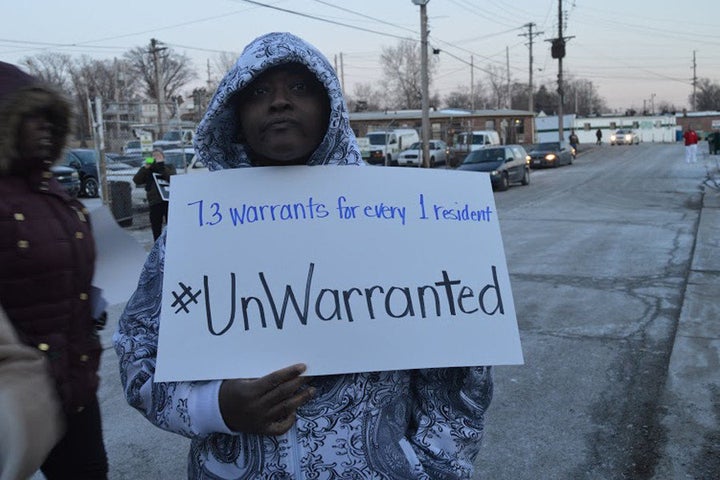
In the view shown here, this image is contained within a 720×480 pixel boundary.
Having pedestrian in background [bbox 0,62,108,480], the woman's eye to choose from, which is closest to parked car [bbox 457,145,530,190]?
pedestrian in background [bbox 0,62,108,480]

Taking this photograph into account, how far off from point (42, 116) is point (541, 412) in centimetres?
321

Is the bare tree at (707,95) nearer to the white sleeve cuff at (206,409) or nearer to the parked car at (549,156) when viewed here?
the parked car at (549,156)

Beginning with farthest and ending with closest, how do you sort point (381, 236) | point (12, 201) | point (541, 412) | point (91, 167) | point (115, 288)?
point (91, 167) → point (541, 412) → point (115, 288) → point (12, 201) → point (381, 236)

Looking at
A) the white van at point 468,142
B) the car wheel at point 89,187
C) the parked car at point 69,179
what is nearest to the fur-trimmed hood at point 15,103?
the parked car at point 69,179

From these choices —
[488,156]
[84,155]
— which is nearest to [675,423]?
[488,156]

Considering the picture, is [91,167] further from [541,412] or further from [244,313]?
[244,313]

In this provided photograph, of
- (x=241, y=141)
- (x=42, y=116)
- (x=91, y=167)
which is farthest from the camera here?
(x=91, y=167)

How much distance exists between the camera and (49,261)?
1975mm

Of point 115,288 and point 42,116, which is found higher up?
point 42,116

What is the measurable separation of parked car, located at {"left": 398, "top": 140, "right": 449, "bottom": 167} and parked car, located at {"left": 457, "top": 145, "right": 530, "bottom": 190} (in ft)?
23.9

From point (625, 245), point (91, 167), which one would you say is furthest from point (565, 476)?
point (91, 167)

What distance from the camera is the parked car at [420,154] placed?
105 ft

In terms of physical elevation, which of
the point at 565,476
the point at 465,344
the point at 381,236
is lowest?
the point at 565,476

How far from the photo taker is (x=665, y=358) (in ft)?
15.8
